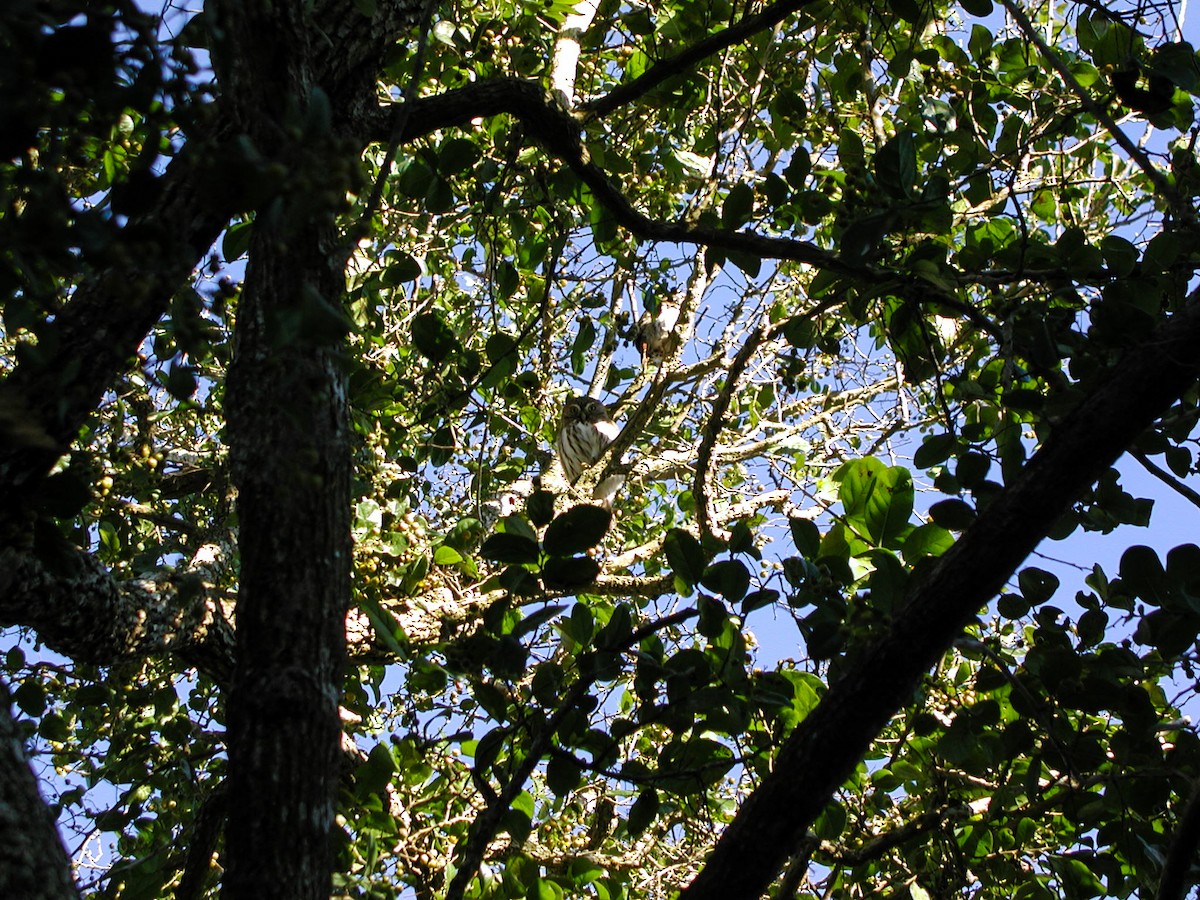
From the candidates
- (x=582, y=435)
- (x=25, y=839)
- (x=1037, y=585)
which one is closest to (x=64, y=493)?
(x=25, y=839)

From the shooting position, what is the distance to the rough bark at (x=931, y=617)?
1258 mm

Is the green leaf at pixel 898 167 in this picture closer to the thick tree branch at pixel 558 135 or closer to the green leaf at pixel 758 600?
the thick tree branch at pixel 558 135

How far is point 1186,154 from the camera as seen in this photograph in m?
1.79

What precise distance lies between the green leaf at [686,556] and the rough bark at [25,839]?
1040 mm

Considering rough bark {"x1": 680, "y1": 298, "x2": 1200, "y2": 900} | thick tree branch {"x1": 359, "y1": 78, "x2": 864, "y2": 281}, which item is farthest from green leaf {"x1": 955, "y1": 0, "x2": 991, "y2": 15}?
rough bark {"x1": 680, "y1": 298, "x2": 1200, "y2": 900}

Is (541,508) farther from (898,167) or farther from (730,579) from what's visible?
(898,167)

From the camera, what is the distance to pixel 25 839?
0.95 m

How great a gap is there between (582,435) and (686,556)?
3.16m

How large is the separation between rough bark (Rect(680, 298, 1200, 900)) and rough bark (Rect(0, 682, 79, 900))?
0.70 m

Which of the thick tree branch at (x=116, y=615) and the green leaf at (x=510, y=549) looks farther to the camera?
the thick tree branch at (x=116, y=615)

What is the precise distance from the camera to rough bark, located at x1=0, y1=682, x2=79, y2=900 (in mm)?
928

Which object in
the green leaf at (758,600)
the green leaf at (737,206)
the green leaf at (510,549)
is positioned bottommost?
the green leaf at (510,549)

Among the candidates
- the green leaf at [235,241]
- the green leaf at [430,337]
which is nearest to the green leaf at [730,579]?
the green leaf at [430,337]

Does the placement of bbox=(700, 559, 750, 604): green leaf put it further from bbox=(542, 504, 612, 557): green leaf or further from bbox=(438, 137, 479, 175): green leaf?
bbox=(438, 137, 479, 175): green leaf
